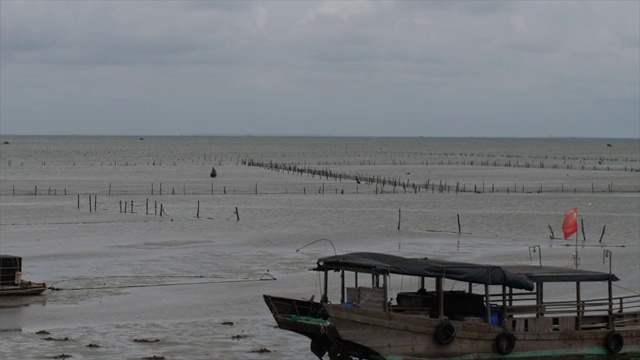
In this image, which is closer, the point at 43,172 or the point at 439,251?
the point at 439,251

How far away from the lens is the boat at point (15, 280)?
116ft

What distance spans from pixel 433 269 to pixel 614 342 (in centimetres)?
555

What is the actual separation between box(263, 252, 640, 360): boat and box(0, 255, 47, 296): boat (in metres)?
12.3

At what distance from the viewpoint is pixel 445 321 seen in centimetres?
2520

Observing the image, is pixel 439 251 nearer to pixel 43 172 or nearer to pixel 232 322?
pixel 232 322

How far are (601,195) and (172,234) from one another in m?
49.5

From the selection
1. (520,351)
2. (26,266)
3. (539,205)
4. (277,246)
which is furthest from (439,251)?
(539,205)

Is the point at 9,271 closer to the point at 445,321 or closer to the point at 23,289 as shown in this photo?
the point at 23,289

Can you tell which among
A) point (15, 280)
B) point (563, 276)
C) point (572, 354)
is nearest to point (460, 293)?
point (563, 276)

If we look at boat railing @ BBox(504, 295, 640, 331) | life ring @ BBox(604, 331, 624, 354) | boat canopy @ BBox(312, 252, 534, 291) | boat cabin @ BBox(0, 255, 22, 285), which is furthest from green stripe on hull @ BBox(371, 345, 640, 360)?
boat cabin @ BBox(0, 255, 22, 285)

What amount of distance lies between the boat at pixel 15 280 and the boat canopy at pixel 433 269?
45.2ft

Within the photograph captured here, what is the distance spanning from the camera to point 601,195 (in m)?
94.4

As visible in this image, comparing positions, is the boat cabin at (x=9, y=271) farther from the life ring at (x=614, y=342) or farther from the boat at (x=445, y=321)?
the life ring at (x=614, y=342)

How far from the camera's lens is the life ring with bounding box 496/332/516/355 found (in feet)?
85.0
